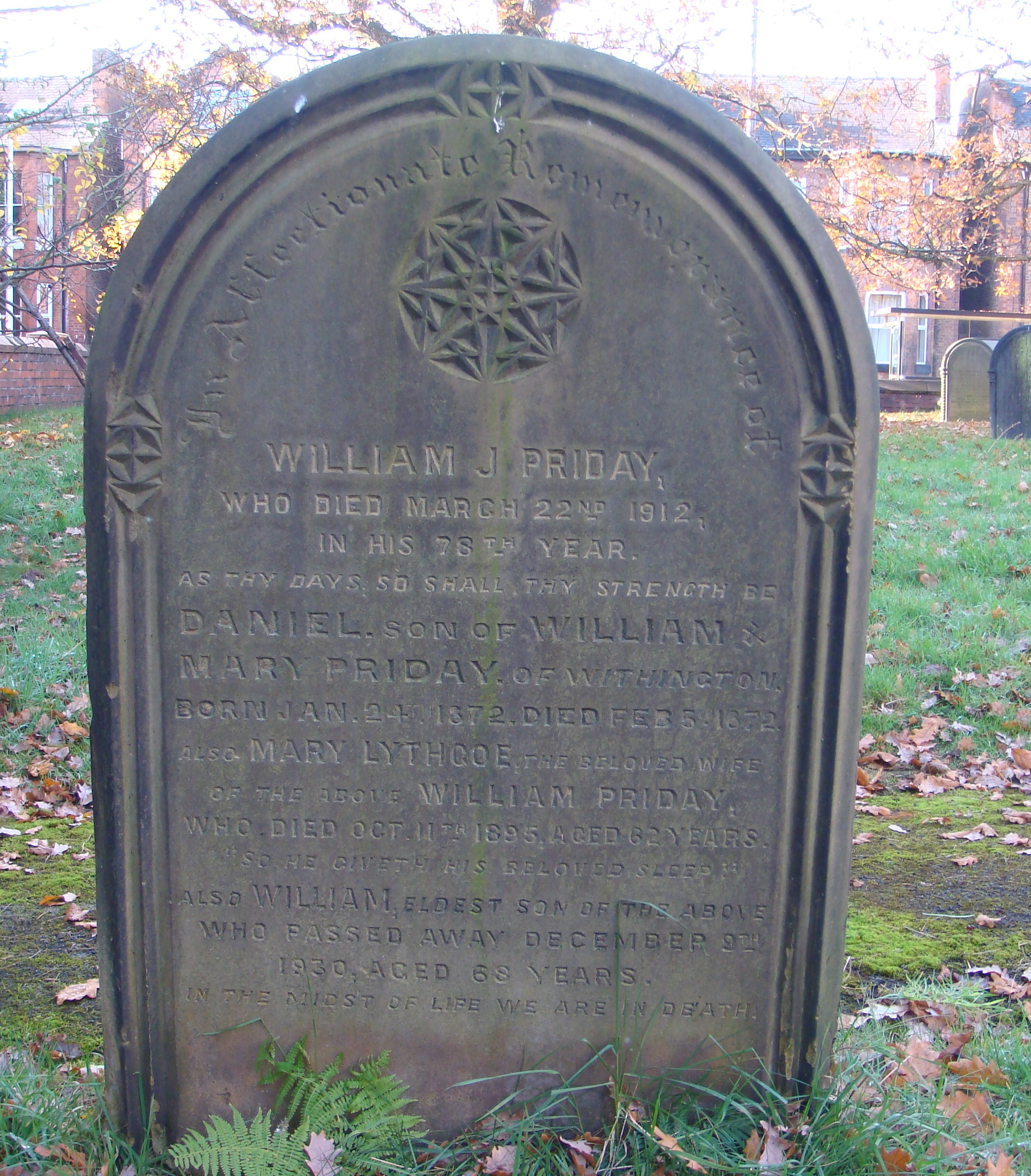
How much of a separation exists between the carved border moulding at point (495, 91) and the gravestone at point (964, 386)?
54.6 ft

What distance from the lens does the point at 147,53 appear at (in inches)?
546

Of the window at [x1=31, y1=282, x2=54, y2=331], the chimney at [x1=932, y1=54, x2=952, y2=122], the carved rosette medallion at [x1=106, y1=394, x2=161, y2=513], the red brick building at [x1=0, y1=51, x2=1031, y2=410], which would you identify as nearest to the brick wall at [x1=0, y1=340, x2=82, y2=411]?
the red brick building at [x1=0, y1=51, x2=1031, y2=410]

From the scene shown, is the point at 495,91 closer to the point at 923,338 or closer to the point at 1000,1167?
the point at 1000,1167

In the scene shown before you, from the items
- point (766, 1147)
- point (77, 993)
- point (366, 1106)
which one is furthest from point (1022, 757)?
point (77, 993)

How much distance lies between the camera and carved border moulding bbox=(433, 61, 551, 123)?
249 cm

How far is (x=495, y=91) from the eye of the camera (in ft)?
8.17

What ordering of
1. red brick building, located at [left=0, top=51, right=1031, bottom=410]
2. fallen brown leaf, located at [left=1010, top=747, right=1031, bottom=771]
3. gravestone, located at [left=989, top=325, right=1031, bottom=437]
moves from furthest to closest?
gravestone, located at [left=989, top=325, right=1031, bottom=437] → red brick building, located at [left=0, top=51, right=1031, bottom=410] → fallen brown leaf, located at [left=1010, top=747, right=1031, bottom=771]

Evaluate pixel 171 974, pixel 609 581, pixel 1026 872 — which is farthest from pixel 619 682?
pixel 1026 872

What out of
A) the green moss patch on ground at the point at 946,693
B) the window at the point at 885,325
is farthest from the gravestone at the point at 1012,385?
the window at the point at 885,325

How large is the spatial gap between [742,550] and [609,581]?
1.12ft

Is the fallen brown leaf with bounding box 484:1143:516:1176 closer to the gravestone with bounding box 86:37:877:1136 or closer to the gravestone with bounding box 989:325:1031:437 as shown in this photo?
the gravestone with bounding box 86:37:877:1136

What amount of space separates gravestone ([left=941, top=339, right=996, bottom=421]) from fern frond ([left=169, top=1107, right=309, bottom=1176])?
1746cm

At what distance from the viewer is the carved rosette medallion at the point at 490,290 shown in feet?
8.34

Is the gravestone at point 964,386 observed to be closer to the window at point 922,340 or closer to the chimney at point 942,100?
the window at point 922,340
